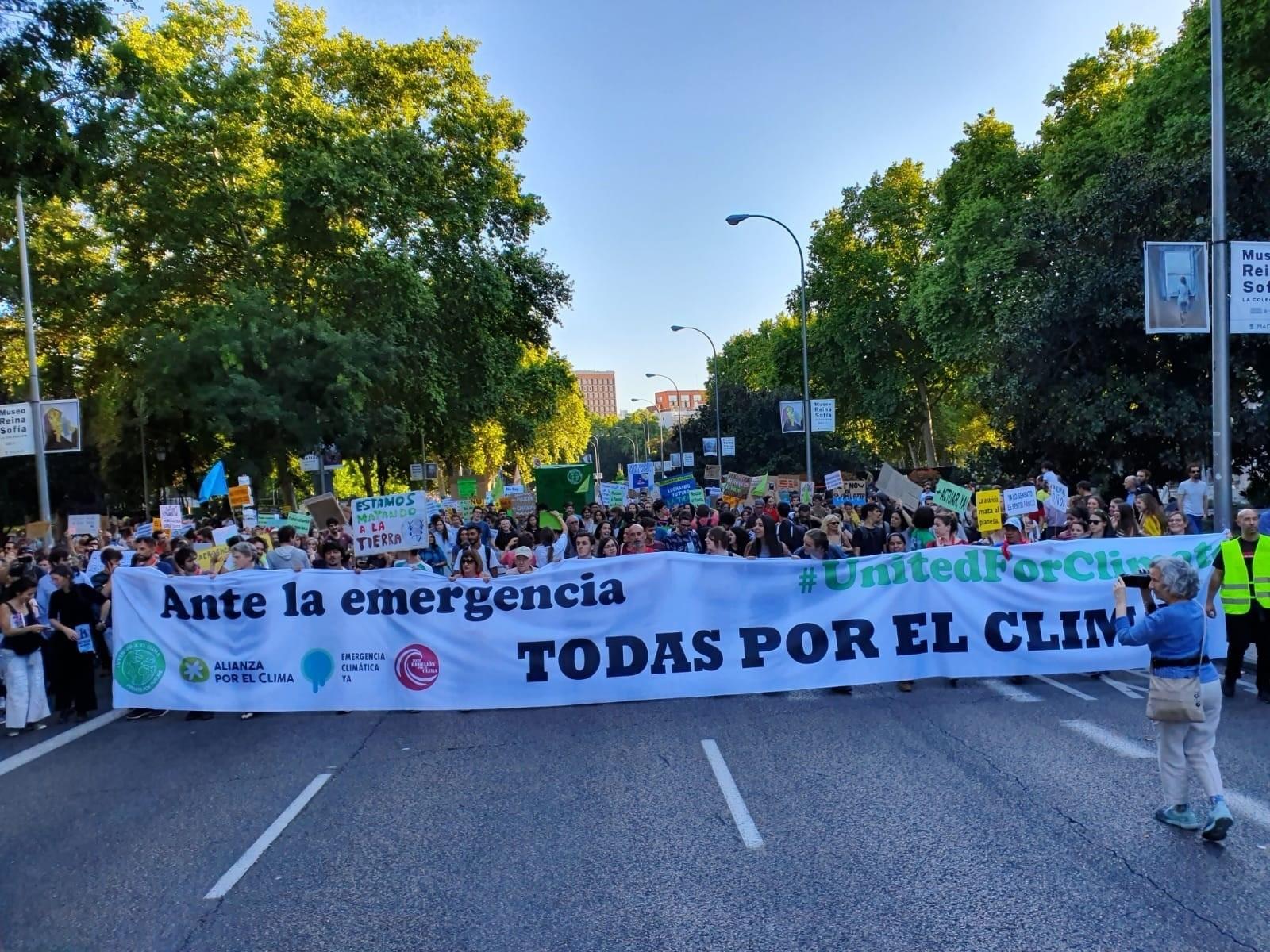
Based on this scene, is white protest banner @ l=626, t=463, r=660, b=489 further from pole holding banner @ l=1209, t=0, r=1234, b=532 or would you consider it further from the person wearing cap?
the person wearing cap

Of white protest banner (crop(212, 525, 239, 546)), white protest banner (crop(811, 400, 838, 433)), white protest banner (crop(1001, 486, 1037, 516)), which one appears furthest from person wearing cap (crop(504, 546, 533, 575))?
white protest banner (crop(811, 400, 838, 433))

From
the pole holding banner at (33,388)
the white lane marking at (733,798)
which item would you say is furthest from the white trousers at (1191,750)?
the pole holding banner at (33,388)

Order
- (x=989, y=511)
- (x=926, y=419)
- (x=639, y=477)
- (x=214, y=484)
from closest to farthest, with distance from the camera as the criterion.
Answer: (x=989, y=511) < (x=214, y=484) < (x=639, y=477) < (x=926, y=419)

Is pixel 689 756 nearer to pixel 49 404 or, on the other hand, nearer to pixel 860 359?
pixel 49 404

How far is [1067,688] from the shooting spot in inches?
337

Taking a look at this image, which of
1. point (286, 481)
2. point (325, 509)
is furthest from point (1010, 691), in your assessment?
point (286, 481)

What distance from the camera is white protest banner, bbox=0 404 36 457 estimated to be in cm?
1991

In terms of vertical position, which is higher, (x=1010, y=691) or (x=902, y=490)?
(x=902, y=490)

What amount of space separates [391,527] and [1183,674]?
775 centimetres

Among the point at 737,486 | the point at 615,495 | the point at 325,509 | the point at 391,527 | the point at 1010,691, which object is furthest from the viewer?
the point at 737,486

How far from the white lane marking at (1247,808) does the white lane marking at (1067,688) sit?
2.51 meters

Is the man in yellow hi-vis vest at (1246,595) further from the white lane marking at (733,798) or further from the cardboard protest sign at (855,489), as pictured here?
the cardboard protest sign at (855,489)

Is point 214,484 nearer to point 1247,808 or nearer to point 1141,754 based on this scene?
point 1141,754

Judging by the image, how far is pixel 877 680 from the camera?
840 cm
